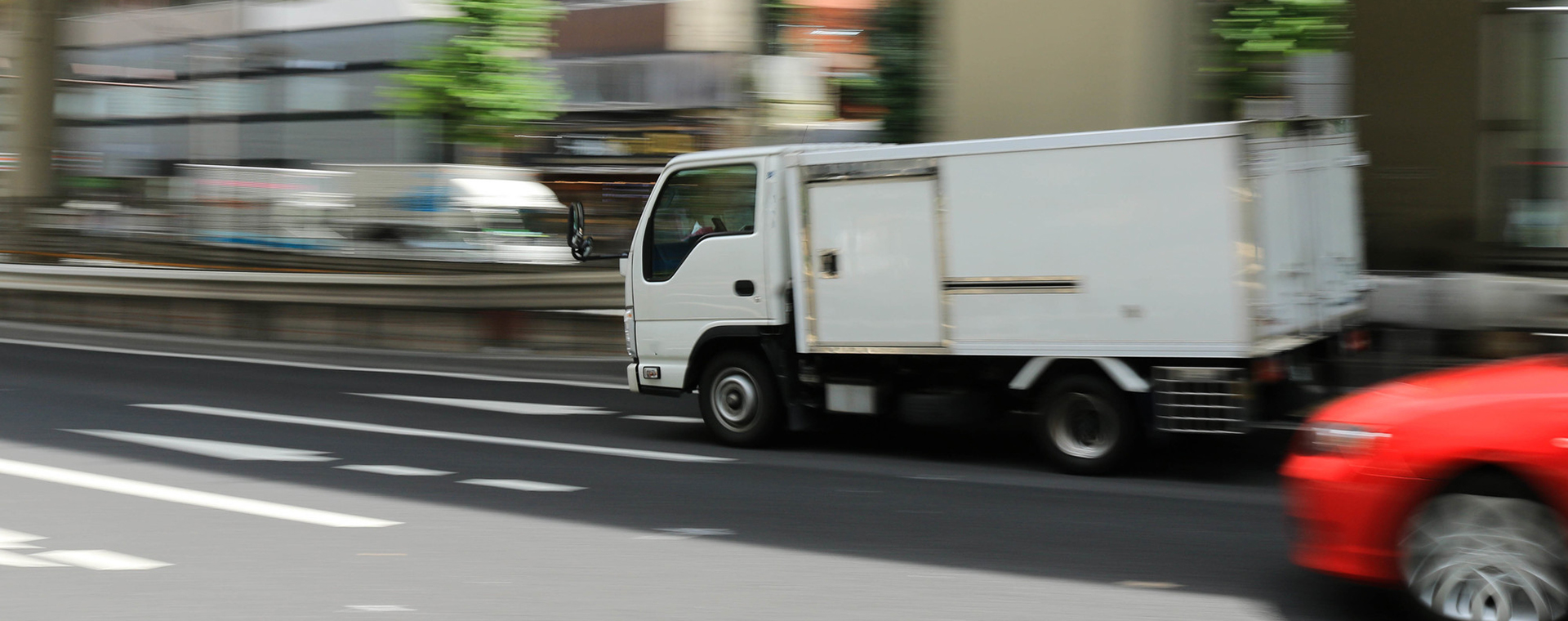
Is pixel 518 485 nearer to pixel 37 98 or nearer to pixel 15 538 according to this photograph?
pixel 15 538

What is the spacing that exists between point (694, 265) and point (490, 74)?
564 inches

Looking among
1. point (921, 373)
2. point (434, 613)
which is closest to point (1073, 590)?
point (434, 613)

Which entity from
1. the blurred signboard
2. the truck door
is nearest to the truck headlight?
the truck door

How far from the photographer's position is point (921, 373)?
9.13m

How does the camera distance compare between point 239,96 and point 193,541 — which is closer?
point 193,541

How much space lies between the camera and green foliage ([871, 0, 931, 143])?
609 inches

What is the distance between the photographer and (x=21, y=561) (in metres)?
6.06

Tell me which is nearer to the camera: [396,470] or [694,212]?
[396,470]

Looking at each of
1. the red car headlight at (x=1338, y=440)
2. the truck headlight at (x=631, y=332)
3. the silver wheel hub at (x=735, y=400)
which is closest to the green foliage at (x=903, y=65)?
the truck headlight at (x=631, y=332)

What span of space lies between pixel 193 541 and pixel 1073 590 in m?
3.88

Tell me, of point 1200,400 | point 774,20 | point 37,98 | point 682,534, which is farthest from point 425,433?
point 37,98

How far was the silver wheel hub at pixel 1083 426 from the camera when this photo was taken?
8.23 m

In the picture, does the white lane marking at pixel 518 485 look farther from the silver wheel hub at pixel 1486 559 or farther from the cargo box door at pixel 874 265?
the silver wheel hub at pixel 1486 559

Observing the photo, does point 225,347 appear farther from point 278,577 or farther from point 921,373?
point 278,577
